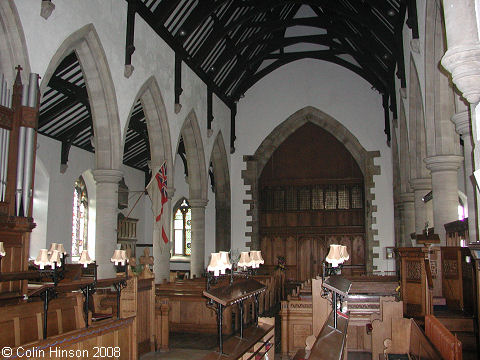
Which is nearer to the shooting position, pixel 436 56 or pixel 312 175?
pixel 436 56

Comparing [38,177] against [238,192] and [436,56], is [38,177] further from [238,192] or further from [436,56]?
[436,56]

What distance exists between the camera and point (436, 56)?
296 inches

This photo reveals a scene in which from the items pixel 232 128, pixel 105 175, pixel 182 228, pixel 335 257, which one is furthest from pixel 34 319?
pixel 182 228

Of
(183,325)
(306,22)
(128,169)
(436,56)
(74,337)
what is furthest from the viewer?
(128,169)

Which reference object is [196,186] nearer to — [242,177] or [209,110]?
[209,110]

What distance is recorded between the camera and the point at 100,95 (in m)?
9.07

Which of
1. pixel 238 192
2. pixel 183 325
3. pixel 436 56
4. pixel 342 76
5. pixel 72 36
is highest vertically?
pixel 342 76

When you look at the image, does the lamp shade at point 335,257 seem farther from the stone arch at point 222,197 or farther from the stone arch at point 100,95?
the stone arch at point 222,197

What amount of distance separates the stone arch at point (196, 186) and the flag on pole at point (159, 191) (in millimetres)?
2477

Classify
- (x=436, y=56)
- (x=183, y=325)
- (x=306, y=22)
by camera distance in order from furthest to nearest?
(x=306, y=22) → (x=183, y=325) → (x=436, y=56)

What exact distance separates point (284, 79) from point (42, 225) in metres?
8.71

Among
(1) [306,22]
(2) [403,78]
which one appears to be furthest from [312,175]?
(2) [403,78]

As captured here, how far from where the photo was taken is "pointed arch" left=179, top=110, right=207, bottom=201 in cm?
1352

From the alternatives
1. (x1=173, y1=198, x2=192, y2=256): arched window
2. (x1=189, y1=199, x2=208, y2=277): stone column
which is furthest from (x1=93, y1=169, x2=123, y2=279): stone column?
(x1=173, y1=198, x2=192, y2=256): arched window
